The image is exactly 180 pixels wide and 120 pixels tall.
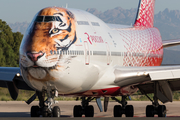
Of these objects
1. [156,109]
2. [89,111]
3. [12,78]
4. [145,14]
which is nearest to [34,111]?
[12,78]

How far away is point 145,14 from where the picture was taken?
31016 millimetres

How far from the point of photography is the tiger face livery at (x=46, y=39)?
1539cm

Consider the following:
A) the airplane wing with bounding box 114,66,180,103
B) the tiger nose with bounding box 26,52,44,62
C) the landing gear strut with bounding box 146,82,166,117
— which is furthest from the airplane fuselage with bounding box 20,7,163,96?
the landing gear strut with bounding box 146,82,166,117

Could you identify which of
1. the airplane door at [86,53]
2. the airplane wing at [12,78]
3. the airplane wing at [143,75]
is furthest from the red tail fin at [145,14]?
the airplane door at [86,53]

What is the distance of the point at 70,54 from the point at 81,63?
840 mm

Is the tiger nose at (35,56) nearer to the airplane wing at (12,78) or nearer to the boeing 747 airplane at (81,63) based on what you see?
the boeing 747 airplane at (81,63)

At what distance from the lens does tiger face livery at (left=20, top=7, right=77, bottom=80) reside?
15.4 meters

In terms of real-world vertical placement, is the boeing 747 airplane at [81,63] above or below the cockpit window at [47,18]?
below

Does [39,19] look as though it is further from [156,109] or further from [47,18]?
[156,109]

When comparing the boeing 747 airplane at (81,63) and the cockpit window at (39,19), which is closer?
the boeing 747 airplane at (81,63)

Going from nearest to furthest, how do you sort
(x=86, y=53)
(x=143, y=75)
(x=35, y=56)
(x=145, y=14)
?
(x=35, y=56)
(x=86, y=53)
(x=143, y=75)
(x=145, y=14)

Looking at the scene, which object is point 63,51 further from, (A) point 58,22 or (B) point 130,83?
(B) point 130,83

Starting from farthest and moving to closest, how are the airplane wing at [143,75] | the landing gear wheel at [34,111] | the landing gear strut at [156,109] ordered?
the landing gear strut at [156,109] < the landing gear wheel at [34,111] < the airplane wing at [143,75]

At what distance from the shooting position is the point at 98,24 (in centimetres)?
1966
